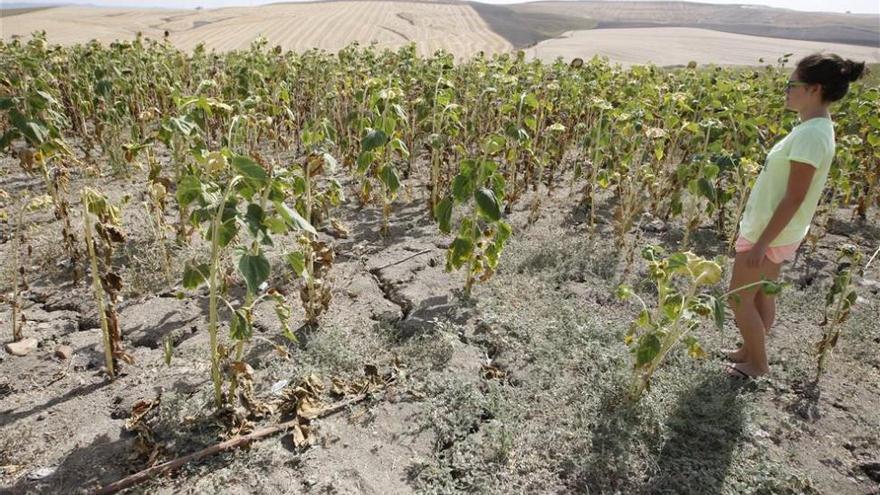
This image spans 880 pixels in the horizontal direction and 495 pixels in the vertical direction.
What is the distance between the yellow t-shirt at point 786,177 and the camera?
240cm

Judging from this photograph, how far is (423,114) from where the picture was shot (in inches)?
190

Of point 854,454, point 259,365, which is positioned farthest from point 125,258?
point 854,454

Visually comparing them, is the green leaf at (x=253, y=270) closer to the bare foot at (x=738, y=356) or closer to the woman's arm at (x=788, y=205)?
the woman's arm at (x=788, y=205)

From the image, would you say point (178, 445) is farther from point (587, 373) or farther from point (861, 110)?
point (861, 110)

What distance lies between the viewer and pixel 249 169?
2.02m

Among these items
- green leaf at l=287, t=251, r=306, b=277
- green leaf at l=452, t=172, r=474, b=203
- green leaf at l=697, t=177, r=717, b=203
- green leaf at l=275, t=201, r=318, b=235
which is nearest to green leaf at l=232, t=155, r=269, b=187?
green leaf at l=275, t=201, r=318, b=235

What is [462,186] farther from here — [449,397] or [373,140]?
[449,397]

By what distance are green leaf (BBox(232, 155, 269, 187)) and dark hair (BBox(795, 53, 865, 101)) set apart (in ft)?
7.48

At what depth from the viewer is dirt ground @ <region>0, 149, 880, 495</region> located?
91.8 inches

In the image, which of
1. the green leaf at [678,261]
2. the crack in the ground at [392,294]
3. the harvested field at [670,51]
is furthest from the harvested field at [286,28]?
the green leaf at [678,261]

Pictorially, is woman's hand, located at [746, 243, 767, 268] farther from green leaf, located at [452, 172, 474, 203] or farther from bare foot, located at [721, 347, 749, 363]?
green leaf, located at [452, 172, 474, 203]

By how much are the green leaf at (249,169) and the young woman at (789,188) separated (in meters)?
2.07

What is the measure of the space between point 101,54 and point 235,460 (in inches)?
262

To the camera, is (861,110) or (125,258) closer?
(125,258)
